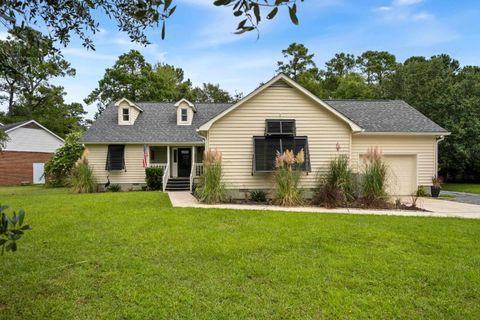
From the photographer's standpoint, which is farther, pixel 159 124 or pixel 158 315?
pixel 159 124

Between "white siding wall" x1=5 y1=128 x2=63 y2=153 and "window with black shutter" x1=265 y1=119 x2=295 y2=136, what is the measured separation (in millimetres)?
22395

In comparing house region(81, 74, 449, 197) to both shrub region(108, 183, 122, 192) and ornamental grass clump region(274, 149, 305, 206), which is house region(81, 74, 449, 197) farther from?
ornamental grass clump region(274, 149, 305, 206)

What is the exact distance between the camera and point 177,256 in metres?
4.77

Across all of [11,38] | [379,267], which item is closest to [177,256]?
[379,267]

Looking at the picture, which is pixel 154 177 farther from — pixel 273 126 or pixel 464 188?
pixel 464 188

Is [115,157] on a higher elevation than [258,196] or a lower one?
higher

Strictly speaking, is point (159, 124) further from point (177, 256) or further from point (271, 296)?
point (271, 296)

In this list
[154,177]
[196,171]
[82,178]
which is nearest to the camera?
[82,178]

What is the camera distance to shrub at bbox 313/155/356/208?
10.2 meters

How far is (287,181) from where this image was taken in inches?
409

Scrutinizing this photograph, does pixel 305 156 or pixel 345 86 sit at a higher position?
pixel 345 86

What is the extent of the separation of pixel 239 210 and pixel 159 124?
11.7m

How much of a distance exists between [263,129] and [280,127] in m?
0.68

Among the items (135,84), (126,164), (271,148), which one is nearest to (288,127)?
(271,148)
